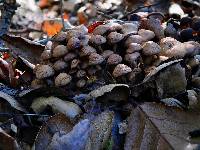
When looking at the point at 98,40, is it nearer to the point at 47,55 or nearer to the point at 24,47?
the point at 47,55

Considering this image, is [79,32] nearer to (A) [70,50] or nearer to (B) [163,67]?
(A) [70,50]

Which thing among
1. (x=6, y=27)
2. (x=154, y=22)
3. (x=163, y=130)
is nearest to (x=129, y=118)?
(x=163, y=130)

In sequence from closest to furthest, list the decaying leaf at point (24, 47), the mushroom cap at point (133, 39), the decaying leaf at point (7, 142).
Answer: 1. the decaying leaf at point (7, 142)
2. the mushroom cap at point (133, 39)
3. the decaying leaf at point (24, 47)

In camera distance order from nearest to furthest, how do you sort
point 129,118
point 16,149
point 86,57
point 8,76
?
point 16,149, point 129,118, point 86,57, point 8,76

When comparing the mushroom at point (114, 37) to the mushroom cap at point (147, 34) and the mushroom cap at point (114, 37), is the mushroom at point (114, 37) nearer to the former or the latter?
the mushroom cap at point (114, 37)

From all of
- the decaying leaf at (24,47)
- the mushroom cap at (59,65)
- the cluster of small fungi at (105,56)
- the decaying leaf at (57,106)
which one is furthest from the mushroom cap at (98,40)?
the decaying leaf at (24,47)

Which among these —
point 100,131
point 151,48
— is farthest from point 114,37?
point 100,131
